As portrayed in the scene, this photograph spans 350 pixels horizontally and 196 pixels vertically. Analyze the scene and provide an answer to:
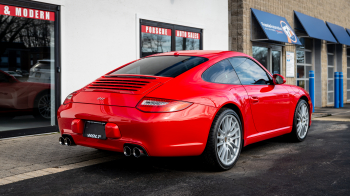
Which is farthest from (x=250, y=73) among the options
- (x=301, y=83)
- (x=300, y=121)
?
(x=301, y=83)

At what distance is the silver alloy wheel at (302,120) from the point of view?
6188mm

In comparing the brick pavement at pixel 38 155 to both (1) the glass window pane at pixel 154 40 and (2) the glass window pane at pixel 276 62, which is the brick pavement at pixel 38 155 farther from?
(2) the glass window pane at pixel 276 62

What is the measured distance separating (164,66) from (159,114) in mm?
993

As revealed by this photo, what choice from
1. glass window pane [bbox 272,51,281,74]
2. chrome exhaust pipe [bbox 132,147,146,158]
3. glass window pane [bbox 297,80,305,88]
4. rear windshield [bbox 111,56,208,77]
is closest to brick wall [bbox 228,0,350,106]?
glass window pane [bbox 272,51,281,74]

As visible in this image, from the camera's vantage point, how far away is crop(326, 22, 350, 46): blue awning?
17.6 metres

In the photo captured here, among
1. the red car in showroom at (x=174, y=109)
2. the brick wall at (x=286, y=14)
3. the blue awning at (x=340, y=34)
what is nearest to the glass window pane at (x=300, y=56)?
the brick wall at (x=286, y=14)

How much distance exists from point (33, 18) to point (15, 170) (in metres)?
3.58

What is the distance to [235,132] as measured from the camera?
4.48 m

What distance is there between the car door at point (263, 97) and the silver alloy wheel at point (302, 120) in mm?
491

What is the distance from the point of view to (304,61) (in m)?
16.5

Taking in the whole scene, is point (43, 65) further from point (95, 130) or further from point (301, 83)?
point (301, 83)

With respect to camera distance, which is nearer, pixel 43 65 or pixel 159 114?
pixel 159 114

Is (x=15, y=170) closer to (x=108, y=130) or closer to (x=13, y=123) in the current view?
(x=108, y=130)

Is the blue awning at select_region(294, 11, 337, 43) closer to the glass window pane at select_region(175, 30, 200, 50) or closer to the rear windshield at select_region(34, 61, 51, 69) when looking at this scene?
the glass window pane at select_region(175, 30, 200, 50)
